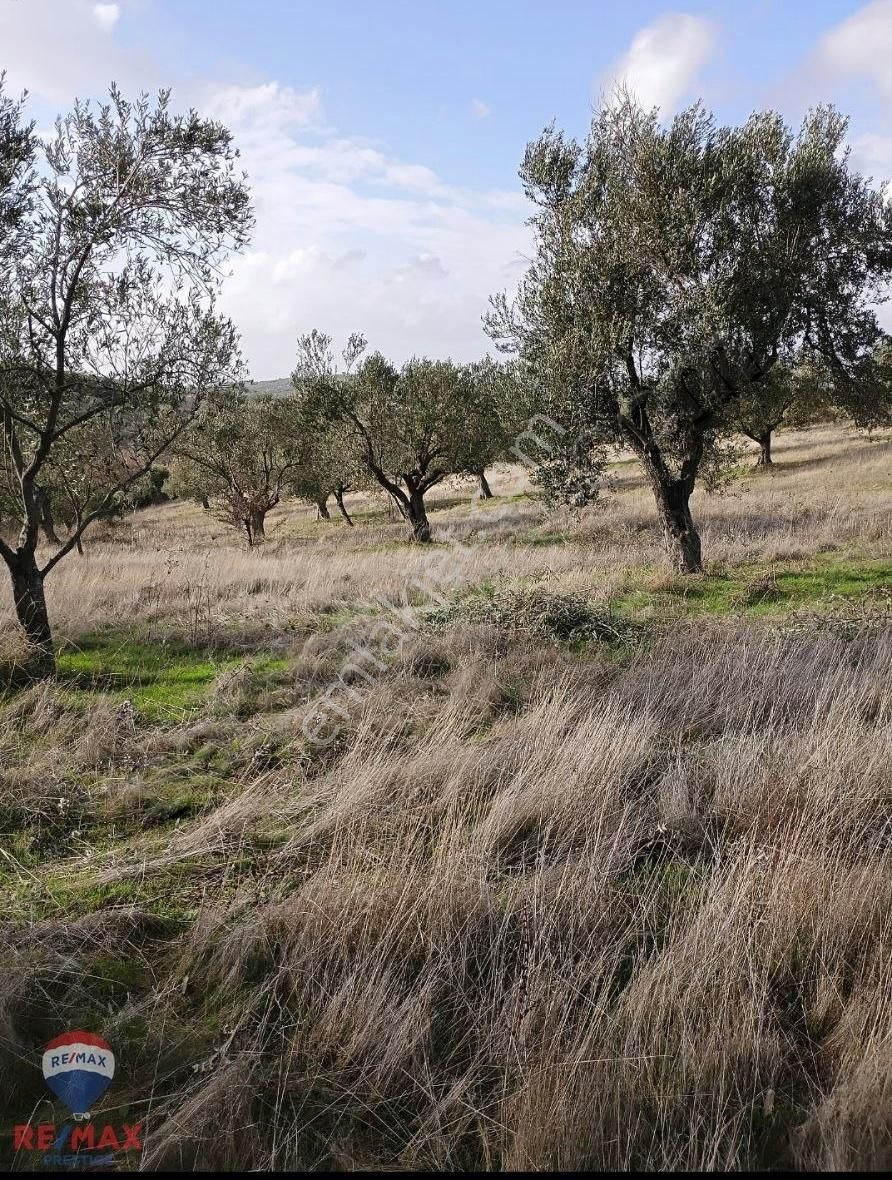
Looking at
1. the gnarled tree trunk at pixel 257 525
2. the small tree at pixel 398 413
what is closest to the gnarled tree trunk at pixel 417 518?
the small tree at pixel 398 413

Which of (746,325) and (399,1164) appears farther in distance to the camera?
(746,325)

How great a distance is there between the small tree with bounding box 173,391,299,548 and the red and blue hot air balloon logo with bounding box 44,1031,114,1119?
31024mm

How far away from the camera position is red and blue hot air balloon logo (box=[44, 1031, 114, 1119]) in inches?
118

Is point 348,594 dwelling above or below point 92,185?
below

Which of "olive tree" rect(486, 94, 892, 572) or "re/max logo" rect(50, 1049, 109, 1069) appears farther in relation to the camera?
"olive tree" rect(486, 94, 892, 572)

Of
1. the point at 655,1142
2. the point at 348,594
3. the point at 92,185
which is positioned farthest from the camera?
the point at 348,594

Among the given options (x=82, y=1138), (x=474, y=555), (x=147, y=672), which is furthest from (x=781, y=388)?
(x=82, y=1138)

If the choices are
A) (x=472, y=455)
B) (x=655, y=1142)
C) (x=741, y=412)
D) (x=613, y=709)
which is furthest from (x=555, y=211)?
(x=472, y=455)

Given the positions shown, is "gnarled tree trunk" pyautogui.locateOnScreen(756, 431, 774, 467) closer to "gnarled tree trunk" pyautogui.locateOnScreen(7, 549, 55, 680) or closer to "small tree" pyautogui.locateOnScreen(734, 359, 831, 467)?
"small tree" pyautogui.locateOnScreen(734, 359, 831, 467)

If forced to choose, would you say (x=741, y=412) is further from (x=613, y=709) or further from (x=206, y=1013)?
(x=206, y=1013)

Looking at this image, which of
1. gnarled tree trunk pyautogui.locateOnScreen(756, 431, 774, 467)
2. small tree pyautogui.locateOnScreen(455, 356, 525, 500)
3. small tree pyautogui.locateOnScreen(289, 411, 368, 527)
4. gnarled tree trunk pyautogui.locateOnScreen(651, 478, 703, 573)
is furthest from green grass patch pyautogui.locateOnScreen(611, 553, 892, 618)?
gnarled tree trunk pyautogui.locateOnScreen(756, 431, 774, 467)

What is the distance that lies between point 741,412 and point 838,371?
6.45 ft

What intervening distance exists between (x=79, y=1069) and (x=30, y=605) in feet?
25.6

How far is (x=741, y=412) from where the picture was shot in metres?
14.0
